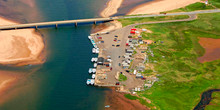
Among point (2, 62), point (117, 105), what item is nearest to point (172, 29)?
point (117, 105)

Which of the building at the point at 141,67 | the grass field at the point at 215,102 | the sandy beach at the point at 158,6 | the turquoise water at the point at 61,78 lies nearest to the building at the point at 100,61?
the turquoise water at the point at 61,78

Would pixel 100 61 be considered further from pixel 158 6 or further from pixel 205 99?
pixel 158 6

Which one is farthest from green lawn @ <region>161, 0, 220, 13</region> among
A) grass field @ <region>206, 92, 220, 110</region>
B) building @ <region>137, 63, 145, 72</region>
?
grass field @ <region>206, 92, 220, 110</region>

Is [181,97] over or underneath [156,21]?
underneath

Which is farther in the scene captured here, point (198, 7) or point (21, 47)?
point (198, 7)

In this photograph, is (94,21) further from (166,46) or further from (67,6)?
(166,46)

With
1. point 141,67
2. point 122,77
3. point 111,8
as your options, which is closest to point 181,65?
point 141,67

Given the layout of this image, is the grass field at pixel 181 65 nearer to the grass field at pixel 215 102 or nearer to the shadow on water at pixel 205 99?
the shadow on water at pixel 205 99
